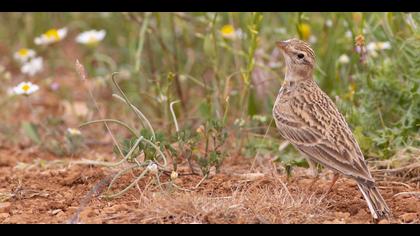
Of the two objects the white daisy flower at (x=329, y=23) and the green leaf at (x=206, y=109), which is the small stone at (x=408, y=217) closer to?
the green leaf at (x=206, y=109)

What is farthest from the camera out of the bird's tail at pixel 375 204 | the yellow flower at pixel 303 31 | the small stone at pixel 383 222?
the yellow flower at pixel 303 31

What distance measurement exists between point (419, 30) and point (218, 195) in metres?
2.00

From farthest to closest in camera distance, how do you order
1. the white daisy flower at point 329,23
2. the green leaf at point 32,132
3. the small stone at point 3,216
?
the white daisy flower at point 329,23
the green leaf at point 32,132
the small stone at point 3,216

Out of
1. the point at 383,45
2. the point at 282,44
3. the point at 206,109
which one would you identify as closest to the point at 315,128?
the point at 282,44

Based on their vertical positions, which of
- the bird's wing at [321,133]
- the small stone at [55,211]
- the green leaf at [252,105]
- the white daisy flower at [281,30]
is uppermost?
the white daisy flower at [281,30]

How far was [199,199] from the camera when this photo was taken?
A: 4.65 m

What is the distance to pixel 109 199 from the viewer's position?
16.7 feet

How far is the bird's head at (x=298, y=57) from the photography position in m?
5.98

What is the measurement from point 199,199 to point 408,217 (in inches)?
48.7

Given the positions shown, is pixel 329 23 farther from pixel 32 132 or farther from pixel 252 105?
pixel 32 132

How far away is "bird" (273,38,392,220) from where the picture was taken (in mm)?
4895

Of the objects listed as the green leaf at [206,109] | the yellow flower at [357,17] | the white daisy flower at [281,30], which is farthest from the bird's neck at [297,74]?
the white daisy flower at [281,30]

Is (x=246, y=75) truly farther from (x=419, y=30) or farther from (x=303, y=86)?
(x=419, y=30)

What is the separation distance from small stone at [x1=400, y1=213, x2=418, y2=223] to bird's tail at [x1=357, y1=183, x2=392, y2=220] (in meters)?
0.10
